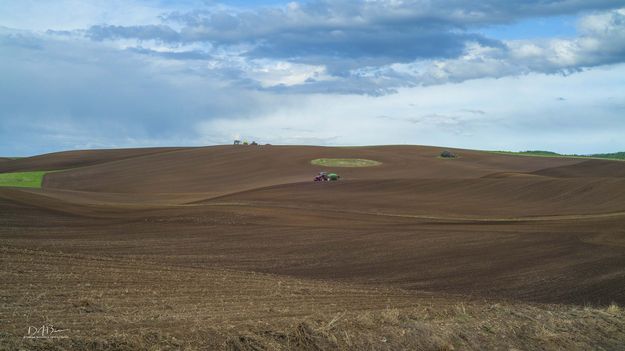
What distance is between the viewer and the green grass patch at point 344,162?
81875 mm

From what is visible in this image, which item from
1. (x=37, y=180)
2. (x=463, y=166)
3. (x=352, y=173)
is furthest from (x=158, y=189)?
(x=463, y=166)

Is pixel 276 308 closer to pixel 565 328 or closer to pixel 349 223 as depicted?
pixel 565 328

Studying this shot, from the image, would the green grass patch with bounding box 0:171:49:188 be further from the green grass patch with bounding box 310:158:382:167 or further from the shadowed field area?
the green grass patch with bounding box 310:158:382:167

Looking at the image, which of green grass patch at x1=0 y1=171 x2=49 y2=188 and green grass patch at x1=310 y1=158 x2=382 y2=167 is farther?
green grass patch at x1=310 y1=158 x2=382 y2=167

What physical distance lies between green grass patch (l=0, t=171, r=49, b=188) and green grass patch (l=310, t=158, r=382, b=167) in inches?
1350

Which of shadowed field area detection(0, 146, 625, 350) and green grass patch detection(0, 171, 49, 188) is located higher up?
green grass patch detection(0, 171, 49, 188)

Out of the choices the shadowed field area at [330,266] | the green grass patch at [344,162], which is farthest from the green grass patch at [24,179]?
the green grass patch at [344,162]

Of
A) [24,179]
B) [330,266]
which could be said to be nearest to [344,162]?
[24,179]

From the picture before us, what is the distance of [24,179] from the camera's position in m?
74.4

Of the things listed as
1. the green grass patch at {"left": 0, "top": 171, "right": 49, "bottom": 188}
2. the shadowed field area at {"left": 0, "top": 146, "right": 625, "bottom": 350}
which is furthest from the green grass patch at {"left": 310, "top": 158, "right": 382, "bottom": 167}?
the green grass patch at {"left": 0, "top": 171, "right": 49, "bottom": 188}

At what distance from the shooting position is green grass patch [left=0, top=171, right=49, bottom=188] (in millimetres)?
69500

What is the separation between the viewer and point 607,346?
12727mm

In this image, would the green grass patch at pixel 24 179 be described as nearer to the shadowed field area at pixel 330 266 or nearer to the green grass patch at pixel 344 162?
the shadowed field area at pixel 330 266

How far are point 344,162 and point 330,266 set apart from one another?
6007cm
